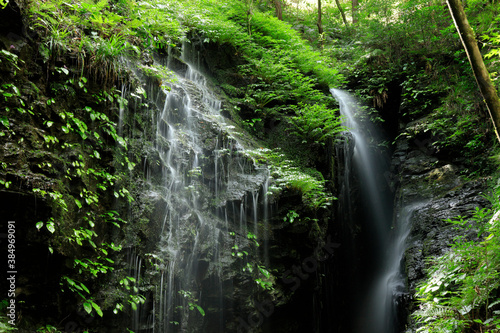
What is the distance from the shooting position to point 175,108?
6.90 meters

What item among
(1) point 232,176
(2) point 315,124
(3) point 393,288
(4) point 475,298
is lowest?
(3) point 393,288

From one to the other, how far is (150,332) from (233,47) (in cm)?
806

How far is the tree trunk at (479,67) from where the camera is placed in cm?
360

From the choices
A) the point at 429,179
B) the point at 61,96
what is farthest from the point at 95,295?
the point at 429,179

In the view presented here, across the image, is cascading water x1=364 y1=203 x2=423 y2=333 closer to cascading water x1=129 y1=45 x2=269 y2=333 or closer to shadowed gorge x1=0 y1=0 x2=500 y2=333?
shadowed gorge x1=0 y1=0 x2=500 y2=333

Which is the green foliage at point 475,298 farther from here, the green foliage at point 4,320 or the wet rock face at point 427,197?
the green foliage at point 4,320

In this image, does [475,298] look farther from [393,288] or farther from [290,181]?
[290,181]

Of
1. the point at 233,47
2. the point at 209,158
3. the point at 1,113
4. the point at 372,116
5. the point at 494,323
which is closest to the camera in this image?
the point at 494,323

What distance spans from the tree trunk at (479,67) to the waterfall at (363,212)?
6.06 metres

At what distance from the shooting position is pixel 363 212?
1118cm

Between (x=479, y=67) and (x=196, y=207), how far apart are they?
503cm

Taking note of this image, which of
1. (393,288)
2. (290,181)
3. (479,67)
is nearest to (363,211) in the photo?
(393,288)

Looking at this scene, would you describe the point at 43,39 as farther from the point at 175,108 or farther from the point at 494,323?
the point at 494,323

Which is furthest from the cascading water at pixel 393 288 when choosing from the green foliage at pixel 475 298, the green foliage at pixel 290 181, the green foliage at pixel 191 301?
the green foliage at pixel 191 301
